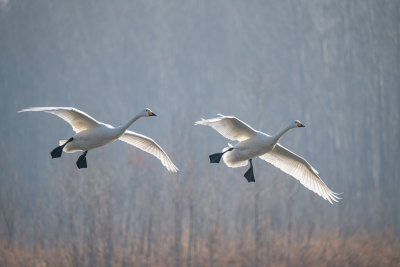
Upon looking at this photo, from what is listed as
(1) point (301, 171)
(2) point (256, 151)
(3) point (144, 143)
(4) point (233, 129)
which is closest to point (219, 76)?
(1) point (301, 171)

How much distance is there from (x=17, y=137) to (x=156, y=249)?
143 feet

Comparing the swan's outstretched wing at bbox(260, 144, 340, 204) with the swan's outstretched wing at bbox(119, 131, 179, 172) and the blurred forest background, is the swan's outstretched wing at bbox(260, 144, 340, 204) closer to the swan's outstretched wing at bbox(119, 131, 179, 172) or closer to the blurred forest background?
the swan's outstretched wing at bbox(119, 131, 179, 172)

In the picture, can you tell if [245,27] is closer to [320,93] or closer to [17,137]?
[320,93]

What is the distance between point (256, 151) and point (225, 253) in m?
17.3

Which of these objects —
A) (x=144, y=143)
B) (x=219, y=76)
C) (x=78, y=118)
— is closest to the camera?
(x=78, y=118)

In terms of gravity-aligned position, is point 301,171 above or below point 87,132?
below

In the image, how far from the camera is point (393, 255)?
3522 centimetres

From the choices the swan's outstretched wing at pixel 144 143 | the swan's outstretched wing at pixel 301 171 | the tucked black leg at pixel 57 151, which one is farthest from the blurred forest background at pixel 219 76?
the tucked black leg at pixel 57 151

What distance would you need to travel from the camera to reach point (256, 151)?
15203 millimetres

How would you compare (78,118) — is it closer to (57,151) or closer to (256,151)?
(57,151)

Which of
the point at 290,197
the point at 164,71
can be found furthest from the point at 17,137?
the point at 290,197

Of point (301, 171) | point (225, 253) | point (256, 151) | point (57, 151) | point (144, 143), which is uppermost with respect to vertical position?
point (144, 143)

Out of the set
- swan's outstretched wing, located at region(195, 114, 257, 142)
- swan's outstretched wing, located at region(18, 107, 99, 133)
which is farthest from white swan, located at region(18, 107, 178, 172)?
swan's outstretched wing, located at region(195, 114, 257, 142)

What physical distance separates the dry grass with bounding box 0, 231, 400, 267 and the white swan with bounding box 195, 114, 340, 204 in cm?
1460
